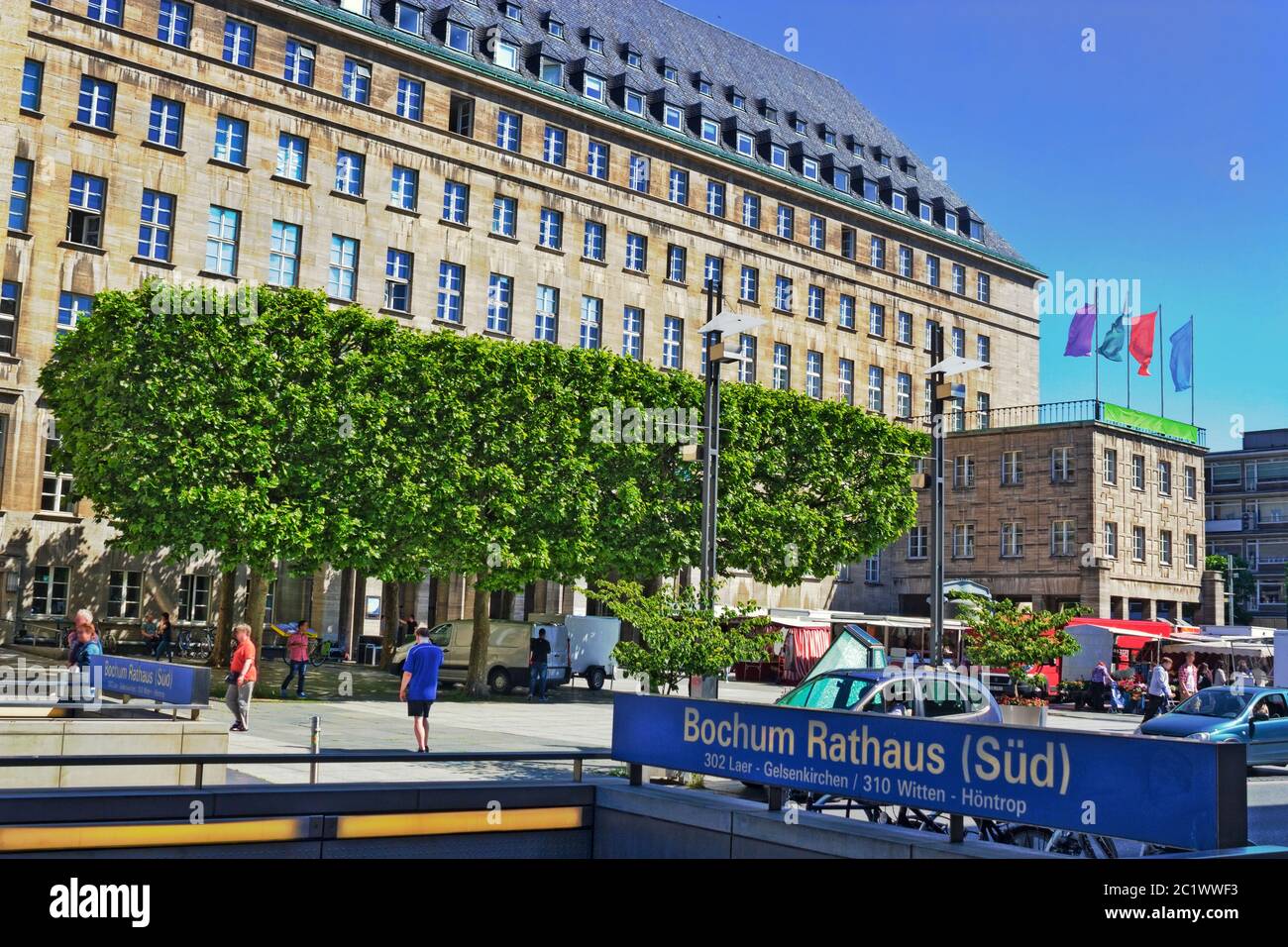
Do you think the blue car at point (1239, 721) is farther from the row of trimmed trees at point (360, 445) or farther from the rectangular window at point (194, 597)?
the rectangular window at point (194, 597)

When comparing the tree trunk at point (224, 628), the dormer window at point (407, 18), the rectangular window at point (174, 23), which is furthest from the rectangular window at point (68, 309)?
the dormer window at point (407, 18)

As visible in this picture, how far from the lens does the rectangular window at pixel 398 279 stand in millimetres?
50281

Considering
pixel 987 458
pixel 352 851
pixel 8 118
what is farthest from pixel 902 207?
pixel 352 851

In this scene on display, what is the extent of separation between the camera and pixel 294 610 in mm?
51375

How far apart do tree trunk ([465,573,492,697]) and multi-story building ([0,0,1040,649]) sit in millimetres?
11336

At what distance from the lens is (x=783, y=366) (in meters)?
63.2

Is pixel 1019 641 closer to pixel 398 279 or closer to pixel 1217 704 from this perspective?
pixel 1217 704

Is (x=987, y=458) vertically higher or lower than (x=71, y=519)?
higher

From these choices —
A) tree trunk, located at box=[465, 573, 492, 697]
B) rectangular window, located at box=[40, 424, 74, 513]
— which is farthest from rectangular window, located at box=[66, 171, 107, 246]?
tree trunk, located at box=[465, 573, 492, 697]

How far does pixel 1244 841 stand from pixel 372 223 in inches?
1798

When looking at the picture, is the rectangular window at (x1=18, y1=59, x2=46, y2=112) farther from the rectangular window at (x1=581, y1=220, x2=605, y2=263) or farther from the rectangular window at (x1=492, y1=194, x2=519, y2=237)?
the rectangular window at (x1=581, y1=220, x2=605, y2=263)
